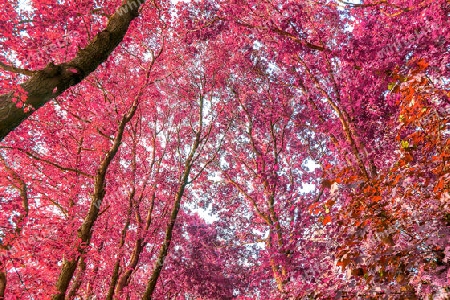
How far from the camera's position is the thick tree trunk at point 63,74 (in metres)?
3.72

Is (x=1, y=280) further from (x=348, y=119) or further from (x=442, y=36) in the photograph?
(x=442, y=36)

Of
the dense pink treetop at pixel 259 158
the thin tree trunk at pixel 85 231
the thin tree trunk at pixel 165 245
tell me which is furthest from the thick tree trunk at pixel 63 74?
the thin tree trunk at pixel 165 245

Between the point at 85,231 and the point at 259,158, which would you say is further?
the point at 259,158

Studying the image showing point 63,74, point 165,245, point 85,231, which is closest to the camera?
point 63,74

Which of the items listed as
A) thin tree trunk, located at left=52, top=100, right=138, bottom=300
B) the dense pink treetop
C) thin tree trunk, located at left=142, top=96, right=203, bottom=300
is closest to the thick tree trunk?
the dense pink treetop

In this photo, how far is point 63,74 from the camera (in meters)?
4.26

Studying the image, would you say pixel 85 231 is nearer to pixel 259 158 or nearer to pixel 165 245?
pixel 165 245

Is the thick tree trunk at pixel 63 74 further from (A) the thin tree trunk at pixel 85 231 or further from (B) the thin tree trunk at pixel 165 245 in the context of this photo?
(B) the thin tree trunk at pixel 165 245

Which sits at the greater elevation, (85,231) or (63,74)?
(63,74)

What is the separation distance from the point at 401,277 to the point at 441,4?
20.5 feet

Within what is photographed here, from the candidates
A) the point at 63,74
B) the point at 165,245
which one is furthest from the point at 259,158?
the point at 63,74

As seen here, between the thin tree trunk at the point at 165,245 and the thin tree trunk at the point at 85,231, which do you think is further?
the thin tree trunk at the point at 165,245

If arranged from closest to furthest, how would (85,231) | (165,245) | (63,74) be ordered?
(63,74)
(85,231)
(165,245)

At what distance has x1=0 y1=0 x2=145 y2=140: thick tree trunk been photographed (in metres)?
3.72
